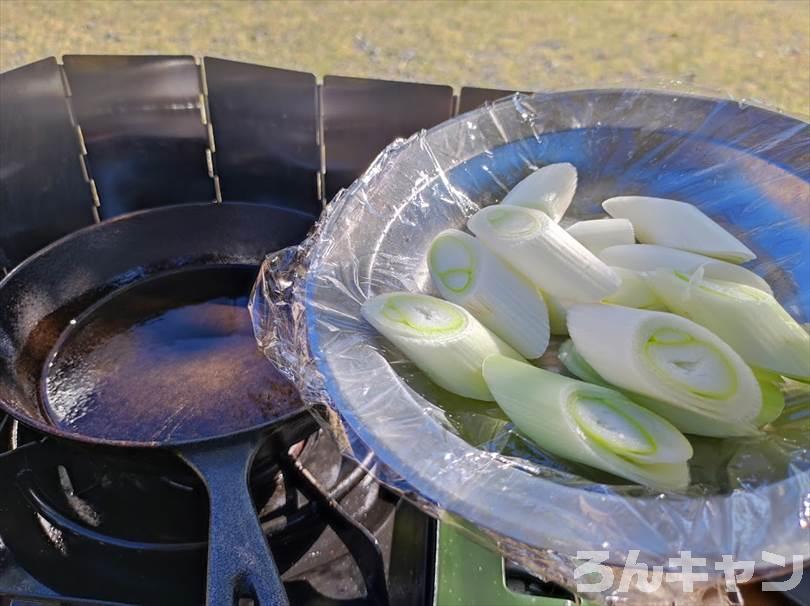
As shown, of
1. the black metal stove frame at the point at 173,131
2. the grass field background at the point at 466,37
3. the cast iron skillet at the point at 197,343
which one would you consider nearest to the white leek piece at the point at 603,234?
the cast iron skillet at the point at 197,343

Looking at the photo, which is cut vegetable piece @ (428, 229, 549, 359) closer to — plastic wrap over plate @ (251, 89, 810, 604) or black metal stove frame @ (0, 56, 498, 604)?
plastic wrap over plate @ (251, 89, 810, 604)

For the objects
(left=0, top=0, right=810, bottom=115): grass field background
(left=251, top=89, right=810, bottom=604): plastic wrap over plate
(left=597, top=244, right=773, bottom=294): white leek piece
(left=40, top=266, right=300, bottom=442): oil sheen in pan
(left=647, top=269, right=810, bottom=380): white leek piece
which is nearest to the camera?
(left=251, top=89, right=810, bottom=604): plastic wrap over plate

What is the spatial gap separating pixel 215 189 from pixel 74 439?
31.1 inches

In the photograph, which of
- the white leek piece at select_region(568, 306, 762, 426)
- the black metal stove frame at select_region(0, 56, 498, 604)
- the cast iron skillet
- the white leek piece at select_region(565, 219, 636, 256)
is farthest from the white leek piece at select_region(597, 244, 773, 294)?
the black metal stove frame at select_region(0, 56, 498, 604)

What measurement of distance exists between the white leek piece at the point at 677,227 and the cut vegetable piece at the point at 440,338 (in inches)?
10.4

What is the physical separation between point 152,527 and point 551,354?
2.09 ft

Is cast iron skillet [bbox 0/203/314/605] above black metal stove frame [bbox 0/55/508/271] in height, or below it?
below

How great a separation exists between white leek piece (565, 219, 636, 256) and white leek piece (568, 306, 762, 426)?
160 mm

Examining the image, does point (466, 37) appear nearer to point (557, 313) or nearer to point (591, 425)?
point (557, 313)

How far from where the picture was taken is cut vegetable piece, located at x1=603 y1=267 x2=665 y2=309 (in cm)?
85

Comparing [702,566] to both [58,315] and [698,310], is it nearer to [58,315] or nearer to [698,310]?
[698,310]

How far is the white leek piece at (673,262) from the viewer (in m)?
0.85

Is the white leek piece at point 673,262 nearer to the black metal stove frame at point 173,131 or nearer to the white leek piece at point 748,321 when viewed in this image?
the white leek piece at point 748,321

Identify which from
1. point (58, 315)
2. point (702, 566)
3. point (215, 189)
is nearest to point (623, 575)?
point (702, 566)
